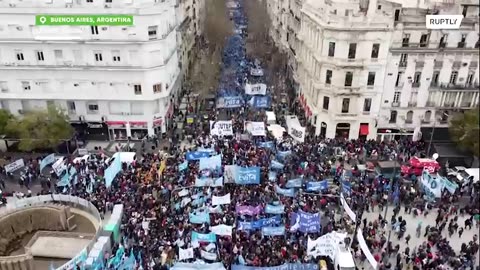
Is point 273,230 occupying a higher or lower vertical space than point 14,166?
higher

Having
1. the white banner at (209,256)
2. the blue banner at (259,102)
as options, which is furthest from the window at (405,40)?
the white banner at (209,256)

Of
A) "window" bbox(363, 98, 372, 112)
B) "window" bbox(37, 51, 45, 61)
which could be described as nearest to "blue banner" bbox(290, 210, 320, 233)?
"window" bbox(363, 98, 372, 112)

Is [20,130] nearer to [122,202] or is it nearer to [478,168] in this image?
[122,202]

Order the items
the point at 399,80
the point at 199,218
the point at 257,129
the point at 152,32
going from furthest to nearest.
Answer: the point at 399,80, the point at 257,129, the point at 152,32, the point at 199,218

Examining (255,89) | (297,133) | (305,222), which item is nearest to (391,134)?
(297,133)

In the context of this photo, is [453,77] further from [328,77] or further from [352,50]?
[328,77]

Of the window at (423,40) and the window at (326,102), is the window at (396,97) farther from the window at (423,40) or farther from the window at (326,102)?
the window at (326,102)
